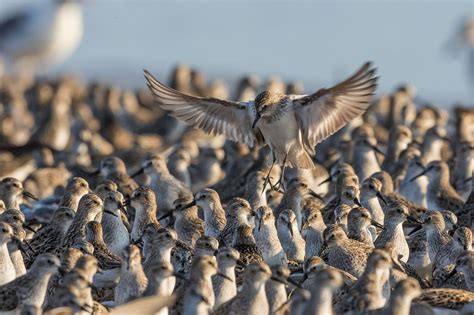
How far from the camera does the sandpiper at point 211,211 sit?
13.7 m

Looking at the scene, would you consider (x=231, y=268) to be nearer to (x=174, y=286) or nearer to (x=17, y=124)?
(x=174, y=286)

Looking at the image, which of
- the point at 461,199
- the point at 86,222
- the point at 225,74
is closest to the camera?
the point at 86,222

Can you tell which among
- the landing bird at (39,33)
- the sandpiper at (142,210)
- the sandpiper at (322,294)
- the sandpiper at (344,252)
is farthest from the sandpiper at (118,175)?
the landing bird at (39,33)

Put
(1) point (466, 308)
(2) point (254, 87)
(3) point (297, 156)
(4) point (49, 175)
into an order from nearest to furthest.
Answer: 1. (1) point (466, 308)
2. (3) point (297, 156)
3. (4) point (49, 175)
4. (2) point (254, 87)

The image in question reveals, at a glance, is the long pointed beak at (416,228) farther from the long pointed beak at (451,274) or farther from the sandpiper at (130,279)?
the sandpiper at (130,279)

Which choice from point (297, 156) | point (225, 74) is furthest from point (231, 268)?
point (225, 74)

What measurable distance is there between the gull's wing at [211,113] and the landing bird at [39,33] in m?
19.5

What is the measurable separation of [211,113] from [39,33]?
64.7ft

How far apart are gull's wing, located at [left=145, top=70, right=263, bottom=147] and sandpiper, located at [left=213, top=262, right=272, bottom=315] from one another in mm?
4493

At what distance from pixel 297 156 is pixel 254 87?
44.9 ft

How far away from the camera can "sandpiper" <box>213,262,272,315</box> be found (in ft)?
33.8

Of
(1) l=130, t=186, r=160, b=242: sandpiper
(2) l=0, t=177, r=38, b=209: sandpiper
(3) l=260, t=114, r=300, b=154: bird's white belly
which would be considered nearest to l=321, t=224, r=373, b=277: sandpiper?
(3) l=260, t=114, r=300, b=154: bird's white belly

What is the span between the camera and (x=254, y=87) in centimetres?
2858

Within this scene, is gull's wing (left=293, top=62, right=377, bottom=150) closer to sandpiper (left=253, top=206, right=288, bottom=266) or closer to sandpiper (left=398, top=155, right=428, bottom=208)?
sandpiper (left=253, top=206, right=288, bottom=266)
